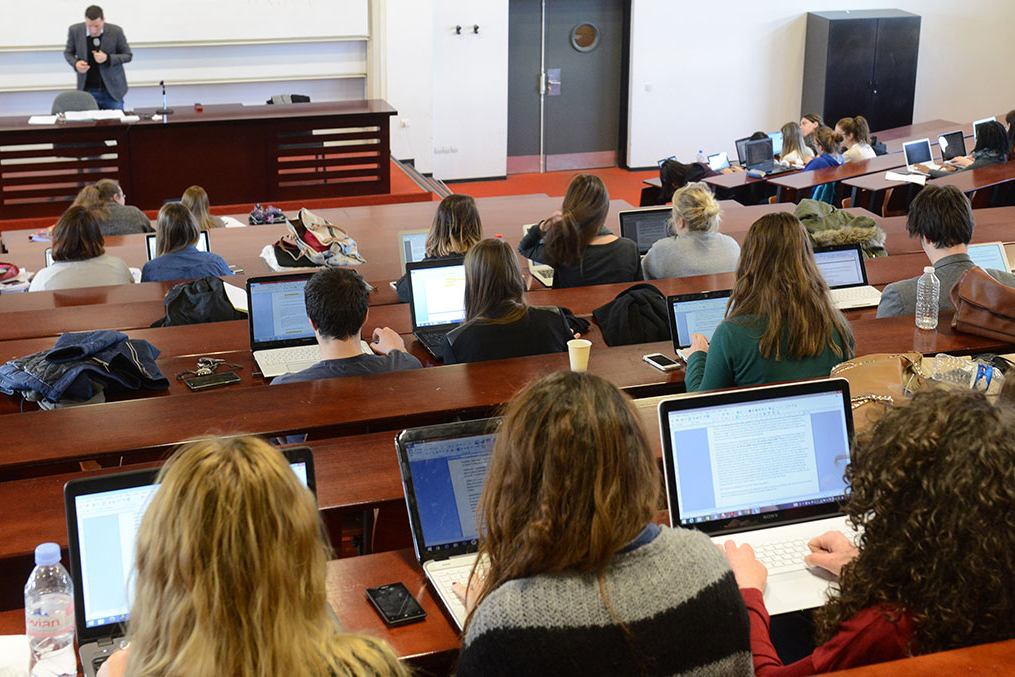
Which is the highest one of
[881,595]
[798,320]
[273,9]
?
[273,9]

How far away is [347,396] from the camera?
3219 millimetres

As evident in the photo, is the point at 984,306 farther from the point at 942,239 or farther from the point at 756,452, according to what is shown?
the point at 756,452

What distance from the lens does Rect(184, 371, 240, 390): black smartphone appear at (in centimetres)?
371

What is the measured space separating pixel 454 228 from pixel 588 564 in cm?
333

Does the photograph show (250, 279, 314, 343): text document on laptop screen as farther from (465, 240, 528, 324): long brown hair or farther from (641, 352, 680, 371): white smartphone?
(641, 352, 680, 371): white smartphone

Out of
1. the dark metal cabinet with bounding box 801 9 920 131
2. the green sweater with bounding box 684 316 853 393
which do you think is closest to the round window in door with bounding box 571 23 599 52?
the dark metal cabinet with bounding box 801 9 920 131

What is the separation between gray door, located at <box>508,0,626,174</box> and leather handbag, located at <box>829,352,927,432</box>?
9.42 meters

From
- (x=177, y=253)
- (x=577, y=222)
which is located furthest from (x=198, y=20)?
(x=577, y=222)

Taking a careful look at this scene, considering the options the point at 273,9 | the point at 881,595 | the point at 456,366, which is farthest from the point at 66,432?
the point at 273,9

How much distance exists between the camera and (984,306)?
3594 mm

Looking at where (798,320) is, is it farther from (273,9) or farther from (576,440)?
(273,9)

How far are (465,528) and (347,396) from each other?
1.05 meters

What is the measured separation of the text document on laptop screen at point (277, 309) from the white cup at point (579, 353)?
1.17 meters

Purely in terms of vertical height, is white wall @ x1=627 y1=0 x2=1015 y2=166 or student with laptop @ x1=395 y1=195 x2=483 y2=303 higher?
white wall @ x1=627 y1=0 x2=1015 y2=166
